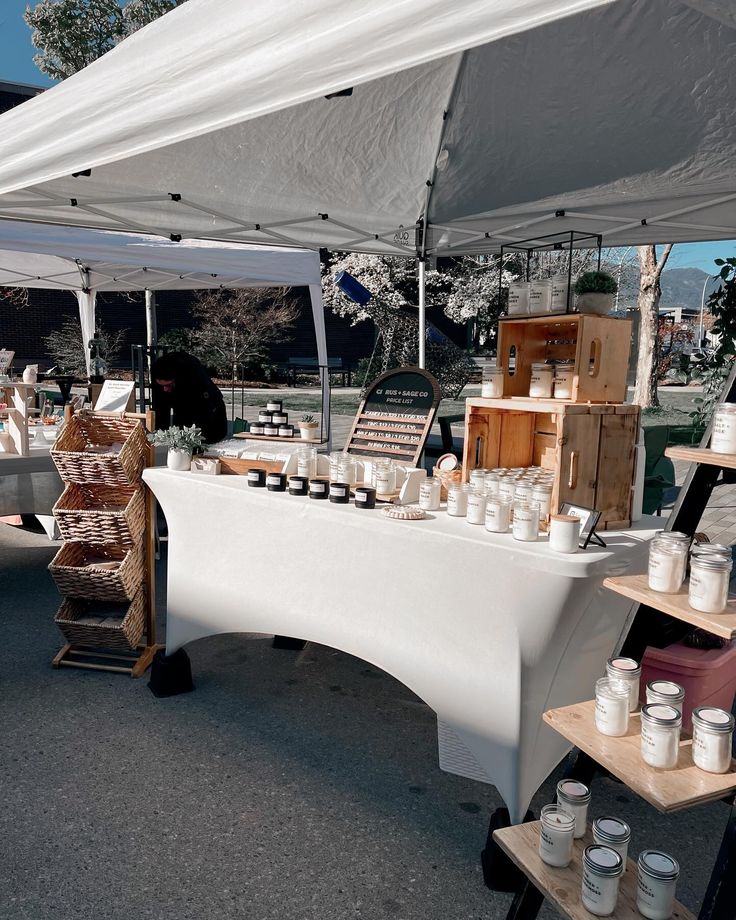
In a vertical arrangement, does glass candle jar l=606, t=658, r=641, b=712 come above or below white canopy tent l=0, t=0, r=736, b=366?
below

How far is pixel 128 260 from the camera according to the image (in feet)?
21.5

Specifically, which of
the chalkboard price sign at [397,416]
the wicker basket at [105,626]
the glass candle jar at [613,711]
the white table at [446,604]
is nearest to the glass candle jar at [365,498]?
the white table at [446,604]

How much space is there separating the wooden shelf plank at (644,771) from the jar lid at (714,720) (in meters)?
0.10

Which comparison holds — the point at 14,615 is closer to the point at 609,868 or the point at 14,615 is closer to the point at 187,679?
the point at 187,679

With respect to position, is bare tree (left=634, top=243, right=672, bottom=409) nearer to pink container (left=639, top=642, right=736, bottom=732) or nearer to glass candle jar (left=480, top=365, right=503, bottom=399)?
glass candle jar (left=480, top=365, right=503, bottom=399)

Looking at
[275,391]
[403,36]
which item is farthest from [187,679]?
[275,391]

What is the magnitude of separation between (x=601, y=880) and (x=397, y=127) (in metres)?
3.43

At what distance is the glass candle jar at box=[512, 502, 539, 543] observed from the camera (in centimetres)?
202

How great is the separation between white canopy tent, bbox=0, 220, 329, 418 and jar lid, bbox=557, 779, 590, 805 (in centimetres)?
535

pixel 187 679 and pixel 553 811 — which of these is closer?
pixel 553 811

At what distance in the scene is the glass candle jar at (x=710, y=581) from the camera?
4.66 feet

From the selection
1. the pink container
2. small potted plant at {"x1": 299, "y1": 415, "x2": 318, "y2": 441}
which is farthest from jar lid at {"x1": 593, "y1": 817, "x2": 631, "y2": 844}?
small potted plant at {"x1": 299, "y1": 415, "x2": 318, "y2": 441}

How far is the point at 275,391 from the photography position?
18750mm

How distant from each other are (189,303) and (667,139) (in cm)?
A: 1855
